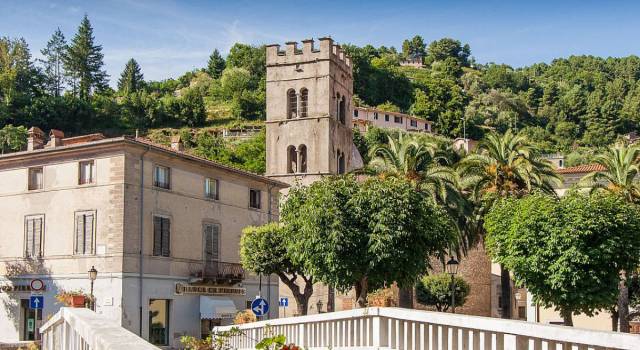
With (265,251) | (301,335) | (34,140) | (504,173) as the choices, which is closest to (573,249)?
(504,173)

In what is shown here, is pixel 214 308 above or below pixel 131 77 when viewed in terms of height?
below

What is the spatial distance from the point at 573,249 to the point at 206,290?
2016 cm

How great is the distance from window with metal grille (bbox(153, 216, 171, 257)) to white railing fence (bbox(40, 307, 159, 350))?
28.3 metres

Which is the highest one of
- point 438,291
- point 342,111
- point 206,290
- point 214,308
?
point 342,111

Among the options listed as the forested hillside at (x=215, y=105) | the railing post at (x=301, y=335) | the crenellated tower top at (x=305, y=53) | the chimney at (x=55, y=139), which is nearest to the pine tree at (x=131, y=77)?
the forested hillside at (x=215, y=105)

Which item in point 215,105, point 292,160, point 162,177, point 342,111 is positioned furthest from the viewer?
point 215,105

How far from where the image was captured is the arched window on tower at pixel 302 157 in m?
77.9

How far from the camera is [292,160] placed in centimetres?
7844

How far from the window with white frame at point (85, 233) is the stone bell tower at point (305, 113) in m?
34.6

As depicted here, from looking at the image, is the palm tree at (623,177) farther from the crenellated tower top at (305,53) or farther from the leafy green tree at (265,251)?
the crenellated tower top at (305,53)

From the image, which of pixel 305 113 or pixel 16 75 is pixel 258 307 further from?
pixel 16 75

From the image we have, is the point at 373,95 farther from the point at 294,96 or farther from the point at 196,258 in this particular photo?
the point at 196,258

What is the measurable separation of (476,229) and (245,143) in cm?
7928

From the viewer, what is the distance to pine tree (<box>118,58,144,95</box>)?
601ft
